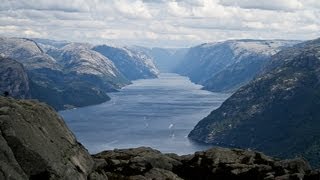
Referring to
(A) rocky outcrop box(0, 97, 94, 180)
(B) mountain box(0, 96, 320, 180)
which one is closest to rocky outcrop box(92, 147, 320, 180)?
(B) mountain box(0, 96, 320, 180)

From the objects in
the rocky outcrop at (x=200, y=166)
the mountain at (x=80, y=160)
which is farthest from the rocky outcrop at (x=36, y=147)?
the rocky outcrop at (x=200, y=166)

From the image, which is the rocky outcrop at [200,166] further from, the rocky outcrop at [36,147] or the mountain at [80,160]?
the rocky outcrop at [36,147]

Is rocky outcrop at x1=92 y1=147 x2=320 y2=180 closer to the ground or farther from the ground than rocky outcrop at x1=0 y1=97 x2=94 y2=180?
closer to the ground

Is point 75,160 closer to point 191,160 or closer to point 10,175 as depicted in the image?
point 10,175

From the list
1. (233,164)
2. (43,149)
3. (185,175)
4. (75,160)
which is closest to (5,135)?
(43,149)

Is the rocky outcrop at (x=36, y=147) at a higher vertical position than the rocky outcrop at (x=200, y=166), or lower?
higher

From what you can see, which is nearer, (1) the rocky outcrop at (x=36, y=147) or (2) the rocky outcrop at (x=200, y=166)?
(1) the rocky outcrop at (x=36, y=147)

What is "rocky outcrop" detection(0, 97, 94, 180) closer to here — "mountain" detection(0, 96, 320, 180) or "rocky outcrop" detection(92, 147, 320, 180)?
"mountain" detection(0, 96, 320, 180)

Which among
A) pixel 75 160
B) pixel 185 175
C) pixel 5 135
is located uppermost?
pixel 5 135
